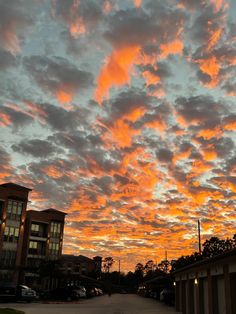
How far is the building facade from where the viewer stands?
1825 centimetres

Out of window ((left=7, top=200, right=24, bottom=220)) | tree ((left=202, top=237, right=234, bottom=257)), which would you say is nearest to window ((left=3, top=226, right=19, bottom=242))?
window ((left=7, top=200, right=24, bottom=220))

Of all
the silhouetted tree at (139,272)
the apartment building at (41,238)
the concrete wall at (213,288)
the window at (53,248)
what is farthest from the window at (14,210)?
the silhouetted tree at (139,272)

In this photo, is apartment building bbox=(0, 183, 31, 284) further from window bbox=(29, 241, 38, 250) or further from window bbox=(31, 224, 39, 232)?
window bbox=(31, 224, 39, 232)

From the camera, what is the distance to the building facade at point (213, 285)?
719 inches

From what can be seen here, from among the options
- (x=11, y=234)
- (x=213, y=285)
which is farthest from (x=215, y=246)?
(x=213, y=285)

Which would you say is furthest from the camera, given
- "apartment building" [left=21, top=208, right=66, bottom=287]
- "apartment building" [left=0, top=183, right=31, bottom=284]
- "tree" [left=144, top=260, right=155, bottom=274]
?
"tree" [left=144, top=260, right=155, bottom=274]

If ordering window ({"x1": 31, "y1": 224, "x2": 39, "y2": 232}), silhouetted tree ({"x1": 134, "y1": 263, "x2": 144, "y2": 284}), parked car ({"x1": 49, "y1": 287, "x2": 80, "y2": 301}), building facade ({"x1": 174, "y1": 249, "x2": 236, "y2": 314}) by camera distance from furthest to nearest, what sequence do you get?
silhouetted tree ({"x1": 134, "y1": 263, "x2": 144, "y2": 284})
window ({"x1": 31, "y1": 224, "x2": 39, "y2": 232})
parked car ({"x1": 49, "y1": 287, "x2": 80, "y2": 301})
building facade ({"x1": 174, "y1": 249, "x2": 236, "y2": 314})

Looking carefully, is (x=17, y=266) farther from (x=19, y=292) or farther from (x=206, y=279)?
(x=206, y=279)

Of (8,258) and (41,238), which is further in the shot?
(41,238)

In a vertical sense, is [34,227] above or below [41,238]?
above

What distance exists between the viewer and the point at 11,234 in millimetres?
66000

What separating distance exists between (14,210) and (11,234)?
4.04 m

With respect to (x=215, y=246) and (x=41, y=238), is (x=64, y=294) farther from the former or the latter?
(x=215, y=246)

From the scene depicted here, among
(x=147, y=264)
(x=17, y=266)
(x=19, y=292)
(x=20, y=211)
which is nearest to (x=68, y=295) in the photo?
(x=19, y=292)
